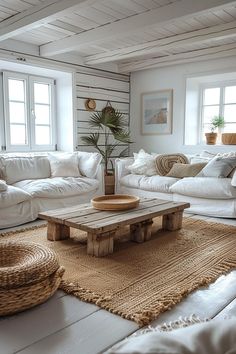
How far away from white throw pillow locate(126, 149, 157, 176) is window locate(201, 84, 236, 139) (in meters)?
1.29

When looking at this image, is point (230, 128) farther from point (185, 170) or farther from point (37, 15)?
point (37, 15)

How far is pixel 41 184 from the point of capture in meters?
3.66

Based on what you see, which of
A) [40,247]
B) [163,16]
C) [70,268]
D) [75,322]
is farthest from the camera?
[163,16]

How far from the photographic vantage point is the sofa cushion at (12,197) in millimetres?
3182

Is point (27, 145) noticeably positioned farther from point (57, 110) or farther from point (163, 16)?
point (163, 16)

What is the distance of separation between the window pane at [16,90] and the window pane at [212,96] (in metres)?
2.83

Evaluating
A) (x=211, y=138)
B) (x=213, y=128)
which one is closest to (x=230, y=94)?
(x=213, y=128)

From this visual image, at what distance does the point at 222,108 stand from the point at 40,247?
3.95m

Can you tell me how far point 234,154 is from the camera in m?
4.03

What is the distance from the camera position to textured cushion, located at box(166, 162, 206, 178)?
417 centimetres

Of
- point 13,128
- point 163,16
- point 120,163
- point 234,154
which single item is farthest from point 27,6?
point 234,154

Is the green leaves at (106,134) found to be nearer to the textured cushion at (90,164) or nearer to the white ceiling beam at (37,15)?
the textured cushion at (90,164)

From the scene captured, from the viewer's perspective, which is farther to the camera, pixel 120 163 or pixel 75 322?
pixel 120 163

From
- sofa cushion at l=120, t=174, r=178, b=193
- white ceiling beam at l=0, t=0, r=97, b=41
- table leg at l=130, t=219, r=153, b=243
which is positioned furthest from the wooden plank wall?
table leg at l=130, t=219, r=153, b=243
